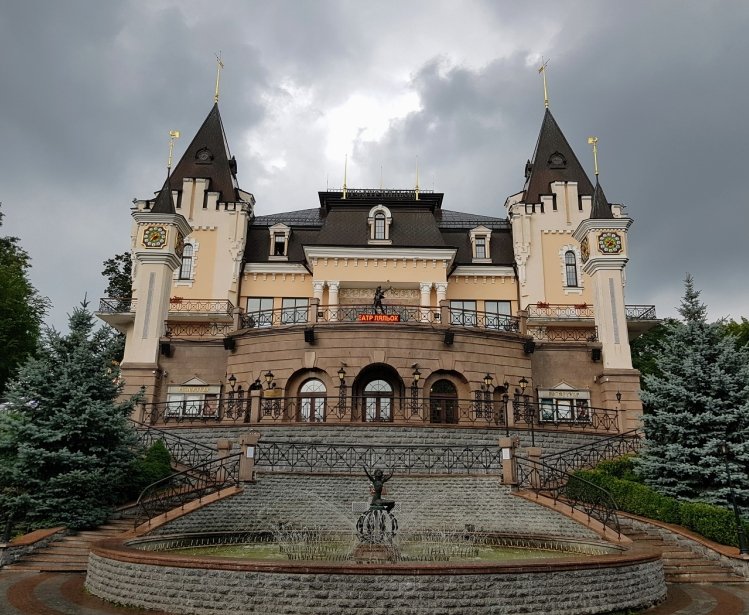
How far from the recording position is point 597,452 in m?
25.0

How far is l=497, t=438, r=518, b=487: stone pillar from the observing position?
19.6 metres

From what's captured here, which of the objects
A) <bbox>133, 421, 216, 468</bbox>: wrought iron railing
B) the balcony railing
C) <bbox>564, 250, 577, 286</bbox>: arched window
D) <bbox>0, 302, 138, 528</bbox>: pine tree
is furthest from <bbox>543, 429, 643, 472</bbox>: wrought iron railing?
<bbox>0, 302, 138, 528</bbox>: pine tree

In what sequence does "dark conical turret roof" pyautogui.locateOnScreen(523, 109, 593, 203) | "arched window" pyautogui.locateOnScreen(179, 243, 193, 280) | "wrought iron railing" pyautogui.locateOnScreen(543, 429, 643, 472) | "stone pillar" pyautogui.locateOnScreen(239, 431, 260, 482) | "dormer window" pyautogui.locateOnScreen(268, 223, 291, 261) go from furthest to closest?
"dark conical turret roof" pyautogui.locateOnScreen(523, 109, 593, 203), "dormer window" pyautogui.locateOnScreen(268, 223, 291, 261), "arched window" pyautogui.locateOnScreen(179, 243, 193, 280), "wrought iron railing" pyautogui.locateOnScreen(543, 429, 643, 472), "stone pillar" pyautogui.locateOnScreen(239, 431, 260, 482)

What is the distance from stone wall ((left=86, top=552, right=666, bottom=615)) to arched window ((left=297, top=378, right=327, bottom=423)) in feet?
52.5

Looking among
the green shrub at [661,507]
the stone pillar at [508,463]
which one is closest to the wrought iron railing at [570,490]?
the green shrub at [661,507]

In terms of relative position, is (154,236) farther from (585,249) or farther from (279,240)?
(585,249)

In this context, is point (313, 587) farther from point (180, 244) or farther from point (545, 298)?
point (545, 298)

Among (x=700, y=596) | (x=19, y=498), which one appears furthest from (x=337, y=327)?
(x=700, y=596)

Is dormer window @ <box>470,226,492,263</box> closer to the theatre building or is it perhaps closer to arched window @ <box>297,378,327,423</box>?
the theatre building

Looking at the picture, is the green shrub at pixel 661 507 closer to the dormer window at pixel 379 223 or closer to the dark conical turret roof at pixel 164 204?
the dormer window at pixel 379 223

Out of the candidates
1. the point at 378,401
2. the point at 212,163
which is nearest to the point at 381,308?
the point at 378,401

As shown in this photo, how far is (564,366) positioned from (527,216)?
1219cm

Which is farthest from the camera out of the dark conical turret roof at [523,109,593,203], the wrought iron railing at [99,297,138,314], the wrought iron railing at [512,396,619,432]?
the dark conical turret roof at [523,109,593,203]

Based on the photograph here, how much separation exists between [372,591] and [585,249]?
29.6 m
